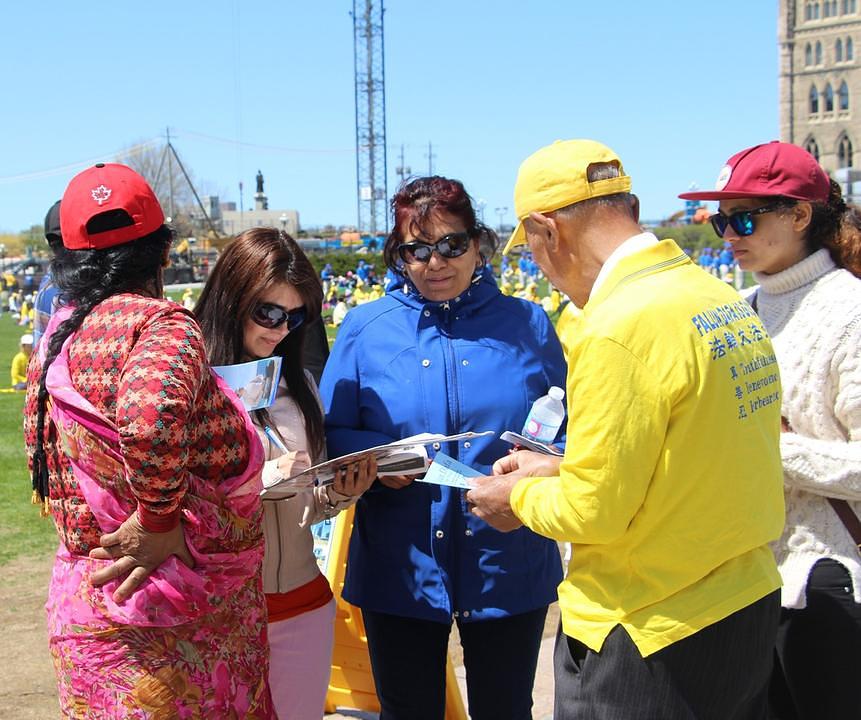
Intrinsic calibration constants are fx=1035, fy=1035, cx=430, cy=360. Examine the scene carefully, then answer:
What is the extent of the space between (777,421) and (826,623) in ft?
3.11

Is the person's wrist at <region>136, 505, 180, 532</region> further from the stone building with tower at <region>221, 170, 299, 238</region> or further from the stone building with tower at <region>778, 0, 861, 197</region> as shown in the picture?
the stone building with tower at <region>778, 0, 861, 197</region>

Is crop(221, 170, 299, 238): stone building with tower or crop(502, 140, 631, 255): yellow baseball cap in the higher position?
crop(221, 170, 299, 238): stone building with tower

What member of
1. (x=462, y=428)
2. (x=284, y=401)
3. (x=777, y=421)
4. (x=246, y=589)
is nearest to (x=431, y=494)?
(x=462, y=428)

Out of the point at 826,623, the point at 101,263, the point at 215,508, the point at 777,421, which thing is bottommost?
the point at 826,623

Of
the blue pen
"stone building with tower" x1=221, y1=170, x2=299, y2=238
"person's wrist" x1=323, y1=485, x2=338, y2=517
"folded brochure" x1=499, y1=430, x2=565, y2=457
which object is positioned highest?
"stone building with tower" x1=221, y1=170, x2=299, y2=238

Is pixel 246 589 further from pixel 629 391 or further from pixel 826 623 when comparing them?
pixel 826 623

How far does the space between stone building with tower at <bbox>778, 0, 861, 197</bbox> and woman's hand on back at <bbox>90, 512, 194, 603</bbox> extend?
109 metres

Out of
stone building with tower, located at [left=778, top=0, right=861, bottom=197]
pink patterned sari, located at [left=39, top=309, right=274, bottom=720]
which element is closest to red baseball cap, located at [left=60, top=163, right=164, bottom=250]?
pink patterned sari, located at [left=39, top=309, right=274, bottom=720]

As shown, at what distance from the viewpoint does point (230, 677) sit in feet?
8.42

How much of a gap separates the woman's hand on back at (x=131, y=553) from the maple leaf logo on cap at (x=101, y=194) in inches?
29.9

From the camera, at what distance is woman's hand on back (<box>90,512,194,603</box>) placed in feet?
7.80

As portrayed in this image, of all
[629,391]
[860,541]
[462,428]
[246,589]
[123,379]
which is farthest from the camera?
[462,428]

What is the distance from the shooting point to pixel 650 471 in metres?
2.17

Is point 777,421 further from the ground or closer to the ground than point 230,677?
further from the ground
